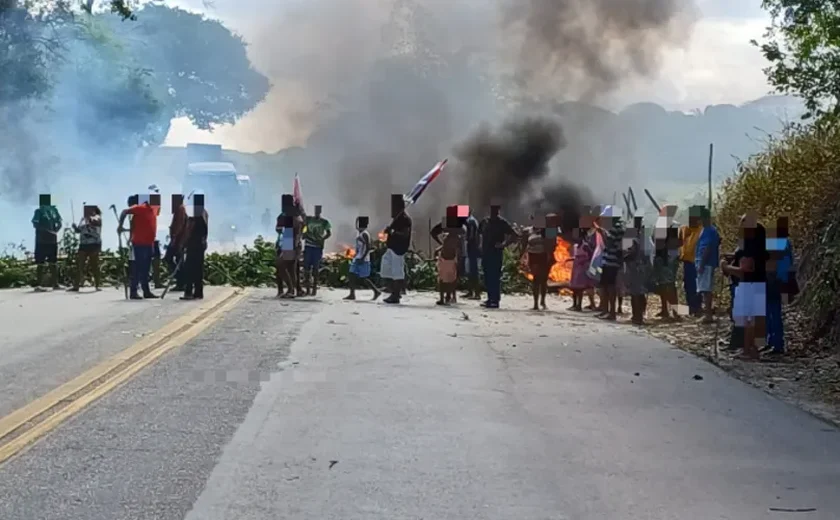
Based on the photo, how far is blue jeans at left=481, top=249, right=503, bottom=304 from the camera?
17.6m

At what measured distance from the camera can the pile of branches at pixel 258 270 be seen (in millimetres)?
20531

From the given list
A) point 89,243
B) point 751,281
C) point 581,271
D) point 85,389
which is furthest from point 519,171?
point 85,389

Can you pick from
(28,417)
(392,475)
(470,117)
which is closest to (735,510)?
(392,475)

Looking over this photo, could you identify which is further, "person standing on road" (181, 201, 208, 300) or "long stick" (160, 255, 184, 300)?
"long stick" (160, 255, 184, 300)

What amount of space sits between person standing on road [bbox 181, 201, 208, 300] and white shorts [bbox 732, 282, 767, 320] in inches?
339

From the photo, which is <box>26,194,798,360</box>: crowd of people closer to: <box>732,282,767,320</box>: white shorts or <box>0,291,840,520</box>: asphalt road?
<box>732,282,767,320</box>: white shorts

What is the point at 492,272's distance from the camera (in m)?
17.6

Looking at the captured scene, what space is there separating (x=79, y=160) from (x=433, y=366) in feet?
88.3

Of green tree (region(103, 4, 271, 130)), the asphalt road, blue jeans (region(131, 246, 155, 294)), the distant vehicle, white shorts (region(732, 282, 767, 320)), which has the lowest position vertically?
the asphalt road

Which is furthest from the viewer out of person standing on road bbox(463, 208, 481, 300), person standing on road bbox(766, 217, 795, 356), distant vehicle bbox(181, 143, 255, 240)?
distant vehicle bbox(181, 143, 255, 240)

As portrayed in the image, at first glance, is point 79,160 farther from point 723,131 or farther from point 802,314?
point 802,314

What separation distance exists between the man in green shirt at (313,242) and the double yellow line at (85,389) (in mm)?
4817

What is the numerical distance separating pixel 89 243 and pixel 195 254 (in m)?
2.33

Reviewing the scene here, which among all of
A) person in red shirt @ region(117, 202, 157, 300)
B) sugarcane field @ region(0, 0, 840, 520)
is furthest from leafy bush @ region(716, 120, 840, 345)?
person in red shirt @ region(117, 202, 157, 300)
